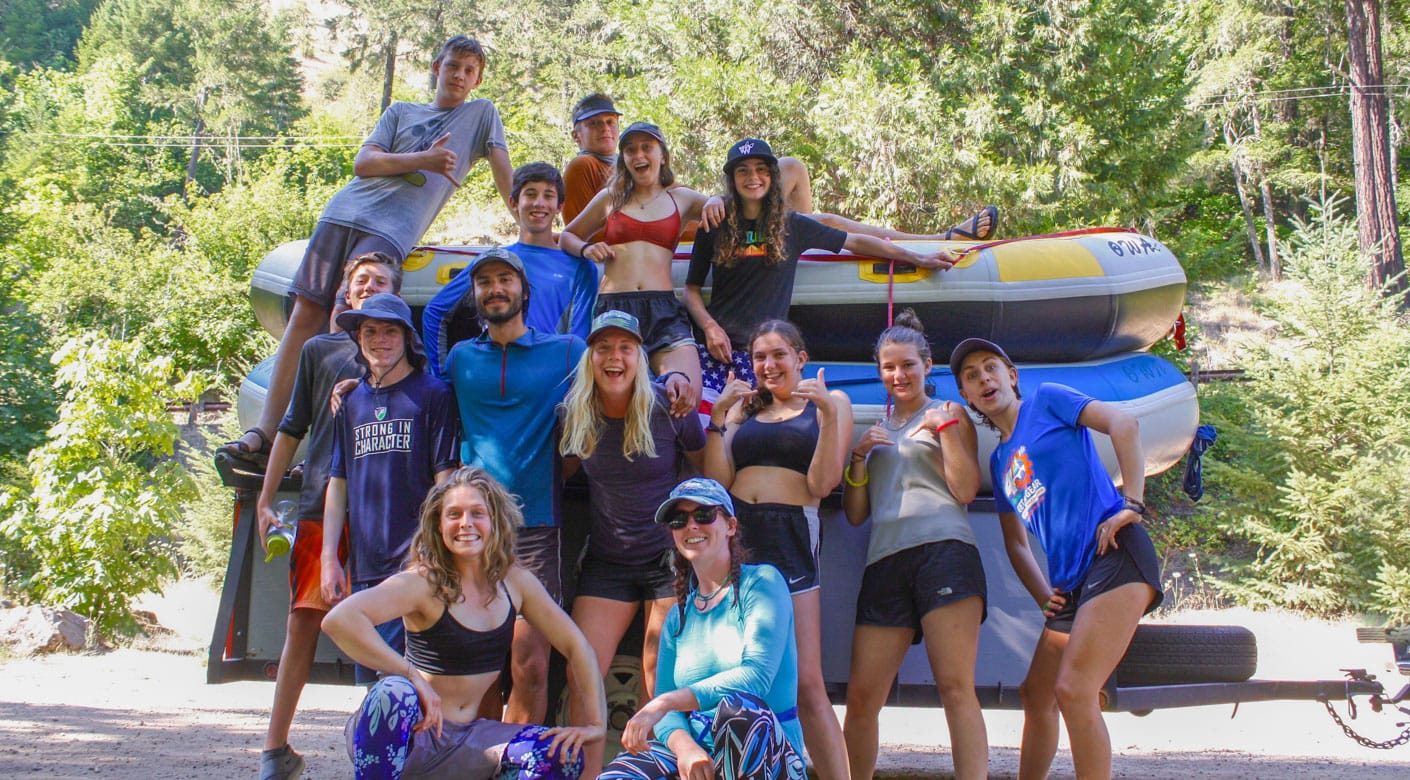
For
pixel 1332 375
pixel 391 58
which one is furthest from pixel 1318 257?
pixel 391 58

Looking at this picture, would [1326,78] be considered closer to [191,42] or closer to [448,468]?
[448,468]

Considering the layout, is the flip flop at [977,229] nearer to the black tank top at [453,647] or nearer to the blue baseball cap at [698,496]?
the blue baseball cap at [698,496]

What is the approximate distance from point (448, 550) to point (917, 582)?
145cm

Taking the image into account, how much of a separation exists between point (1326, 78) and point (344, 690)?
2741 centimetres

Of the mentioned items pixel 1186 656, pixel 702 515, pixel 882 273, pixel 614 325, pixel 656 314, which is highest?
pixel 882 273

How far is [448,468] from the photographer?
3.59 meters

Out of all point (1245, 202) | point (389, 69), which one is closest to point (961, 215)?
point (1245, 202)

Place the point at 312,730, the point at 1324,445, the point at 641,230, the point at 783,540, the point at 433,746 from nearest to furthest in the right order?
the point at 433,746 < the point at 783,540 < the point at 641,230 < the point at 312,730 < the point at 1324,445

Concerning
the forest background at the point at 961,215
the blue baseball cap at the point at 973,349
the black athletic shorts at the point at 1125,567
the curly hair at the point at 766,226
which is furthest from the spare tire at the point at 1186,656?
the forest background at the point at 961,215

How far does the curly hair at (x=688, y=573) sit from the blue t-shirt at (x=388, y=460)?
827 millimetres

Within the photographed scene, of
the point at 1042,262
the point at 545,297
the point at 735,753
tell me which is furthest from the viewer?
the point at 1042,262

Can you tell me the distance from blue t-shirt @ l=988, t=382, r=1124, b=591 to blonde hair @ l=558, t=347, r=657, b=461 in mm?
1180

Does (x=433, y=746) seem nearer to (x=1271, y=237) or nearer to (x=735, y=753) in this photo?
(x=735, y=753)

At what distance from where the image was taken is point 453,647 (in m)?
3.19
